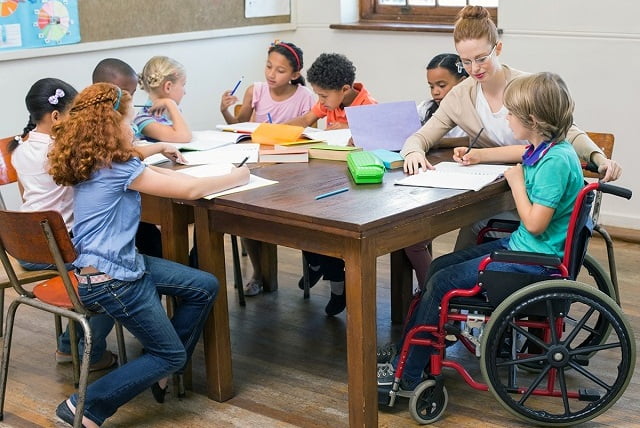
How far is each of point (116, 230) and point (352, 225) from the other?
681mm

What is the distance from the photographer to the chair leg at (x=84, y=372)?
2.61 meters

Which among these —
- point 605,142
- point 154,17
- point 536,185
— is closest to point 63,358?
point 536,185

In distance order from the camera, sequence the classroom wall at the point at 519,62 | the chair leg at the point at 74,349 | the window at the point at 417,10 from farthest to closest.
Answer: the window at the point at 417,10
the classroom wall at the point at 519,62
the chair leg at the point at 74,349

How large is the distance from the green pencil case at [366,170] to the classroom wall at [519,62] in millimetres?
2071

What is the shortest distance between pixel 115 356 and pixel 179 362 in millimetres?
633

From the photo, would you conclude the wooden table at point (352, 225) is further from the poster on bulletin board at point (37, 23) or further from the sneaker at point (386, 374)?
the poster on bulletin board at point (37, 23)

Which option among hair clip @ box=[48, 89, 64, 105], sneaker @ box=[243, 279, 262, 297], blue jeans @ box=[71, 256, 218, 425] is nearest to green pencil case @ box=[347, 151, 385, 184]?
blue jeans @ box=[71, 256, 218, 425]

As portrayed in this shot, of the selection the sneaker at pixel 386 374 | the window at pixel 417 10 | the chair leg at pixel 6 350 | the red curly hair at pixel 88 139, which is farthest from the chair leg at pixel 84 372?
the window at pixel 417 10

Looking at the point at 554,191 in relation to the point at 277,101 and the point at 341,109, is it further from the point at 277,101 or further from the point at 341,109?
the point at 277,101

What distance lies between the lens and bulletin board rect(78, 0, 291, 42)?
4.66 meters

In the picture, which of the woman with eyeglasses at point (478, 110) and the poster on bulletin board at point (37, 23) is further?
the poster on bulletin board at point (37, 23)

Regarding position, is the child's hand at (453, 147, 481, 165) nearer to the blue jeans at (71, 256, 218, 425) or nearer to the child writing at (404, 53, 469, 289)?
the child writing at (404, 53, 469, 289)

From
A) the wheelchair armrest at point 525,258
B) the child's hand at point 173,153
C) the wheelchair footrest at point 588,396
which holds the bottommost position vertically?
the wheelchair footrest at point 588,396

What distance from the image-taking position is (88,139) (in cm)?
256
